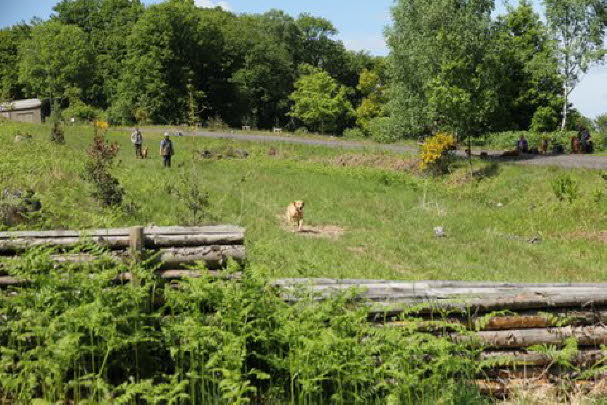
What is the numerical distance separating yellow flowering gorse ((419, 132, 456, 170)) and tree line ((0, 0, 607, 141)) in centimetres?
87

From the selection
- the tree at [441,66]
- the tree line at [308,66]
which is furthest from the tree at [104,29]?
the tree at [441,66]

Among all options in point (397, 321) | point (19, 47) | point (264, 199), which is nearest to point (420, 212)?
point (264, 199)

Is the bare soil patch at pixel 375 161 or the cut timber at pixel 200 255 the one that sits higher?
the cut timber at pixel 200 255

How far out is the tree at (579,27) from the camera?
49781 millimetres

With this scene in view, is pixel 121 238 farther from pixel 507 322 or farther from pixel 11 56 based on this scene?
pixel 11 56

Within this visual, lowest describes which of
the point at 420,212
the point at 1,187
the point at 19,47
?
the point at 420,212

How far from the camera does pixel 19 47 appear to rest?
93.8m

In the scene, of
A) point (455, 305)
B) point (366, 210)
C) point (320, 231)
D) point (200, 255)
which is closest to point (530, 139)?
point (366, 210)

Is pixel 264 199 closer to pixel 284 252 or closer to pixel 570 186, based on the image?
pixel 284 252

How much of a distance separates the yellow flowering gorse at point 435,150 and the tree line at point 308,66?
2.84ft

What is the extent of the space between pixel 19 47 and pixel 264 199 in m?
82.7

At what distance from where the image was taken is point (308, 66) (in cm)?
8406

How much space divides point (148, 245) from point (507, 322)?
3.88m

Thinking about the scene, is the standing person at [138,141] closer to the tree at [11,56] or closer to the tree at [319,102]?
the tree at [319,102]
